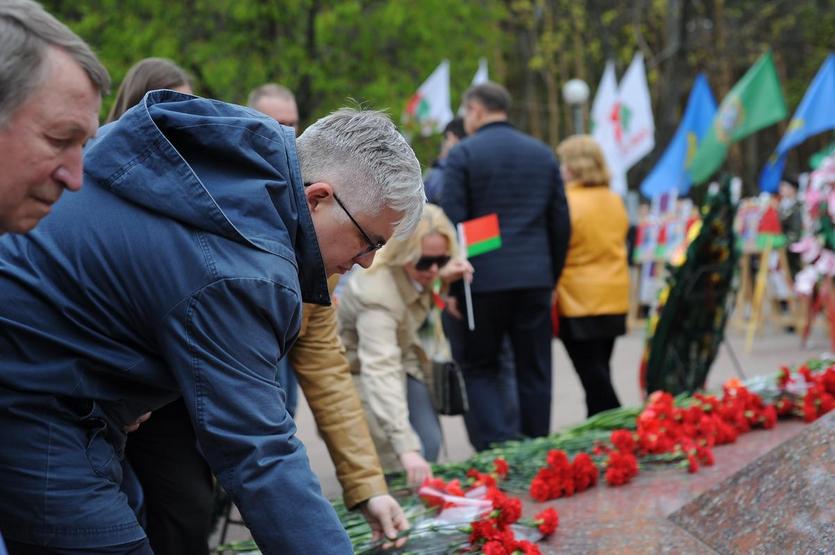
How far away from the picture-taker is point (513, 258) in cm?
557

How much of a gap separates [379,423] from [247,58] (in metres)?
10.9

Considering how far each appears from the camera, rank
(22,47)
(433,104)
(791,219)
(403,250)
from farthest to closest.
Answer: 1. (433,104)
2. (791,219)
3. (403,250)
4. (22,47)

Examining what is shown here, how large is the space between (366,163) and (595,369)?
14.4 feet

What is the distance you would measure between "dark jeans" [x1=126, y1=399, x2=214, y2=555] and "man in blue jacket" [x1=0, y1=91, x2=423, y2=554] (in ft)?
2.07

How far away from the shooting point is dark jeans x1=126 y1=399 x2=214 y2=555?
2703mm

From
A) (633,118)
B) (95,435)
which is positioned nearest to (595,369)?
(95,435)

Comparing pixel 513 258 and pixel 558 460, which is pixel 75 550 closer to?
pixel 558 460

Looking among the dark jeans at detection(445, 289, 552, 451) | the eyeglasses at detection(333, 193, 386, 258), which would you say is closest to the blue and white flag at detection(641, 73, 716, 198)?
the dark jeans at detection(445, 289, 552, 451)

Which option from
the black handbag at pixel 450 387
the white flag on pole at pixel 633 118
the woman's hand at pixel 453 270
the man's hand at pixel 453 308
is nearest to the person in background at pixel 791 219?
the white flag on pole at pixel 633 118

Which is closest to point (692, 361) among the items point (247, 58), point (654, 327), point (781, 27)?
point (654, 327)

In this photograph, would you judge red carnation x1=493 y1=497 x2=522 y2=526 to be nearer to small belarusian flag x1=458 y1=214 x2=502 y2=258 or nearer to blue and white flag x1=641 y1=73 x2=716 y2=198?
small belarusian flag x1=458 y1=214 x2=502 y2=258

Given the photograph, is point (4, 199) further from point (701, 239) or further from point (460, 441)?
point (460, 441)

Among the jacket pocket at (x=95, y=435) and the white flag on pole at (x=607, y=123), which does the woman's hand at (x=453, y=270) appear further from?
the white flag on pole at (x=607, y=123)

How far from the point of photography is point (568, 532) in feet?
9.98
